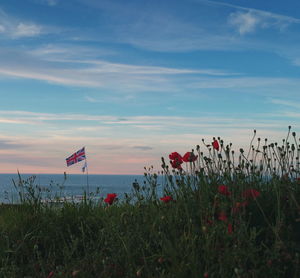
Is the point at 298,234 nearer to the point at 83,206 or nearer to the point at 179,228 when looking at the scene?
the point at 179,228

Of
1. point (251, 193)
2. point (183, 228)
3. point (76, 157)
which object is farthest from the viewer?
point (76, 157)

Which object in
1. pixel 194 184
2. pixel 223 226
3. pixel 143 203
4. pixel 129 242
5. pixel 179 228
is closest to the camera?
pixel 223 226

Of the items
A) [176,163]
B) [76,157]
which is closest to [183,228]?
[176,163]

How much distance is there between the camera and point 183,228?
4926mm

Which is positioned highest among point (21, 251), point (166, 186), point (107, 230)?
point (166, 186)

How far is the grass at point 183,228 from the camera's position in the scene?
385cm

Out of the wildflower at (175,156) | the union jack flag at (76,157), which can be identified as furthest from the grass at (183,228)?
the union jack flag at (76,157)

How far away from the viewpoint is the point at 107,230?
4980 mm

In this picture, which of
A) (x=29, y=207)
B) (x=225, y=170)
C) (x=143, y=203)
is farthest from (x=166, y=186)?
(x=29, y=207)

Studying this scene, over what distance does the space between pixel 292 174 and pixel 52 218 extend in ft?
11.9

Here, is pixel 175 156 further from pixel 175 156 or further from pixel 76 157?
pixel 76 157

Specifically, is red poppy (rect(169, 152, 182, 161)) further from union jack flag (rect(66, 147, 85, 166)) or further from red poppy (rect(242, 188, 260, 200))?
union jack flag (rect(66, 147, 85, 166))

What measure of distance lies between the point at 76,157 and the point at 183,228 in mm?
4414

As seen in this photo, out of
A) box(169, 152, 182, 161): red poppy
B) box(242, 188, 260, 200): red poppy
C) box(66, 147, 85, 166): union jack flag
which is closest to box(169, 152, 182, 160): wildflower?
box(169, 152, 182, 161): red poppy
